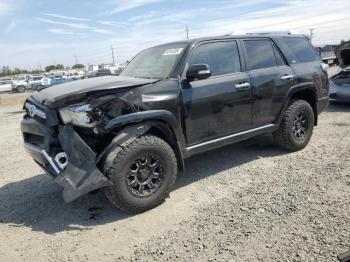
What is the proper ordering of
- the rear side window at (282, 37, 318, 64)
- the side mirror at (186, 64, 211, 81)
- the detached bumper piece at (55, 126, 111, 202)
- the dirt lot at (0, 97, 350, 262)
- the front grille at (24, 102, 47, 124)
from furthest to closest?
the rear side window at (282, 37, 318, 64)
the side mirror at (186, 64, 211, 81)
the front grille at (24, 102, 47, 124)
the detached bumper piece at (55, 126, 111, 202)
the dirt lot at (0, 97, 350, 262)

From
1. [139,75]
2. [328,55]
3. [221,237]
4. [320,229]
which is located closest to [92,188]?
[221,237]

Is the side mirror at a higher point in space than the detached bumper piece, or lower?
higher

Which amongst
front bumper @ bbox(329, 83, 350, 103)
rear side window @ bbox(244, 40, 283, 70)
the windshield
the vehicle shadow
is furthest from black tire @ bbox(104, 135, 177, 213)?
front bumper @ bbox(329, 83, 350, 103)

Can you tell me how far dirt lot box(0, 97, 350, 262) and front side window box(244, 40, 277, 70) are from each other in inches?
58.1

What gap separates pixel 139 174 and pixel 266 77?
2502 millimetres

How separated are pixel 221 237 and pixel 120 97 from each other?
177 centimetres

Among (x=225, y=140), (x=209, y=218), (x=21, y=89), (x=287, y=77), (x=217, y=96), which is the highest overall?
(x=287, y=77)

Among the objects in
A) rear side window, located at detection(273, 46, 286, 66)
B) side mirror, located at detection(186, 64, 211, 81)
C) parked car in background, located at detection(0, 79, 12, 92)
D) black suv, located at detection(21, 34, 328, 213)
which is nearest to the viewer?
black suv, located at detection(21, 34, 328, 213)

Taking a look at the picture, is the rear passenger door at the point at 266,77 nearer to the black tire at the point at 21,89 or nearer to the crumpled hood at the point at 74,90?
the crumpled hood at the point at 74,90

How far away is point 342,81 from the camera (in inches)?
377

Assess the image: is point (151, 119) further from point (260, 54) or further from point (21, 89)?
point (21, 89)

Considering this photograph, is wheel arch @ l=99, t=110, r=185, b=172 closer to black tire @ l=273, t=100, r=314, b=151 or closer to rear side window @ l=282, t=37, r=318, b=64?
black tire @ l=273, t=100, r=314, b=151

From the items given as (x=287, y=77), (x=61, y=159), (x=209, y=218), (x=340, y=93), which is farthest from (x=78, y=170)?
(x=340, y=93)

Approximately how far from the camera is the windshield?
455cm
